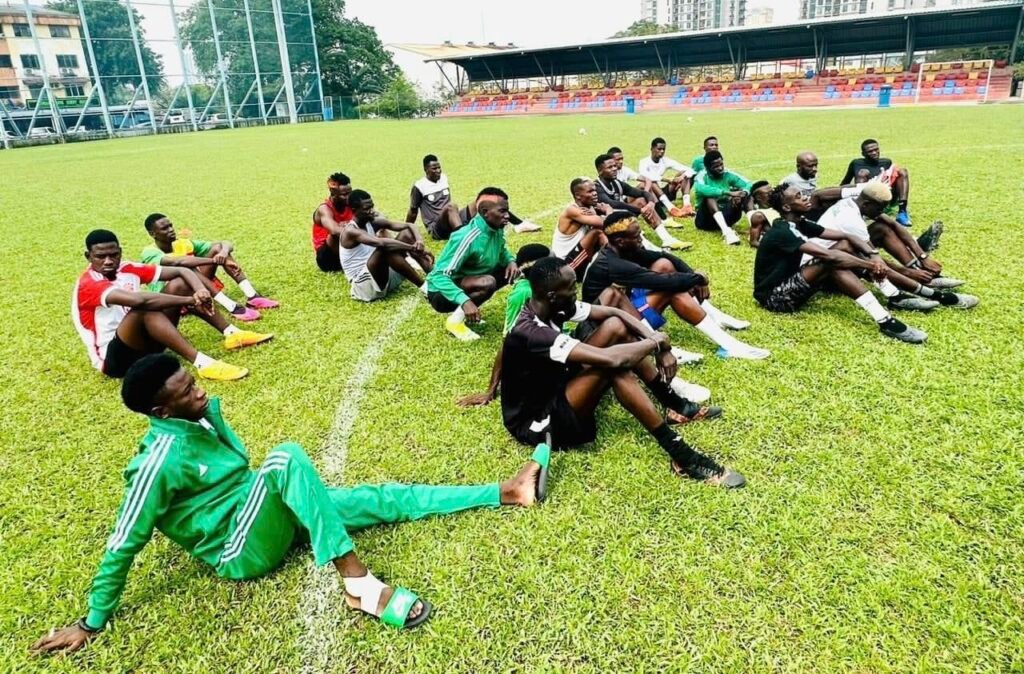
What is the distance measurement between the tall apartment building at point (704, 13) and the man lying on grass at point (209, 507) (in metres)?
174

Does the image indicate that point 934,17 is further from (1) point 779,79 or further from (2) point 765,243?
(2) point 765,243

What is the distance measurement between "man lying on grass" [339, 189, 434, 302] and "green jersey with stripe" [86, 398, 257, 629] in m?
4.00

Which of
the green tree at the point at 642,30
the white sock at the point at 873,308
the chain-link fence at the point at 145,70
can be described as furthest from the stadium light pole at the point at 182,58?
the green tree at the point at 642,30

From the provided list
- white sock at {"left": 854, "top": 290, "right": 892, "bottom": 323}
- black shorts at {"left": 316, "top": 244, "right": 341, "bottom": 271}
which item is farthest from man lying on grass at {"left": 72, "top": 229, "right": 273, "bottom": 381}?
white sock at {"left": 854, "top": 290, "right": 892, "bottom": 323}

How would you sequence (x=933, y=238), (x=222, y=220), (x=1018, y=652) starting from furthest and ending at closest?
1. (x=222, y=220)
2. (x=933, y=238)
3. (x=1018, y=652)

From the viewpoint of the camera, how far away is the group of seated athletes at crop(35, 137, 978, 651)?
282 centimetres

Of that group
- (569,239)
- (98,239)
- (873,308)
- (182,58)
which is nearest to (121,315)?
(98,239)

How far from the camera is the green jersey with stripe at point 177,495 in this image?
8.77ft

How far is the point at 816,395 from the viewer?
15.1ft

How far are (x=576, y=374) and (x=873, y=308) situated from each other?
316cm

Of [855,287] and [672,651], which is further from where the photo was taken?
[855,287]

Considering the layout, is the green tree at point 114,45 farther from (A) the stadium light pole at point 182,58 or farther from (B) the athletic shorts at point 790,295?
(B) the athletic shorts at point 790,295

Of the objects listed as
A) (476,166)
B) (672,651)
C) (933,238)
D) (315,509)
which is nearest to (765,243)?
(933,238)

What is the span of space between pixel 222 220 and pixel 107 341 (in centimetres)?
733
